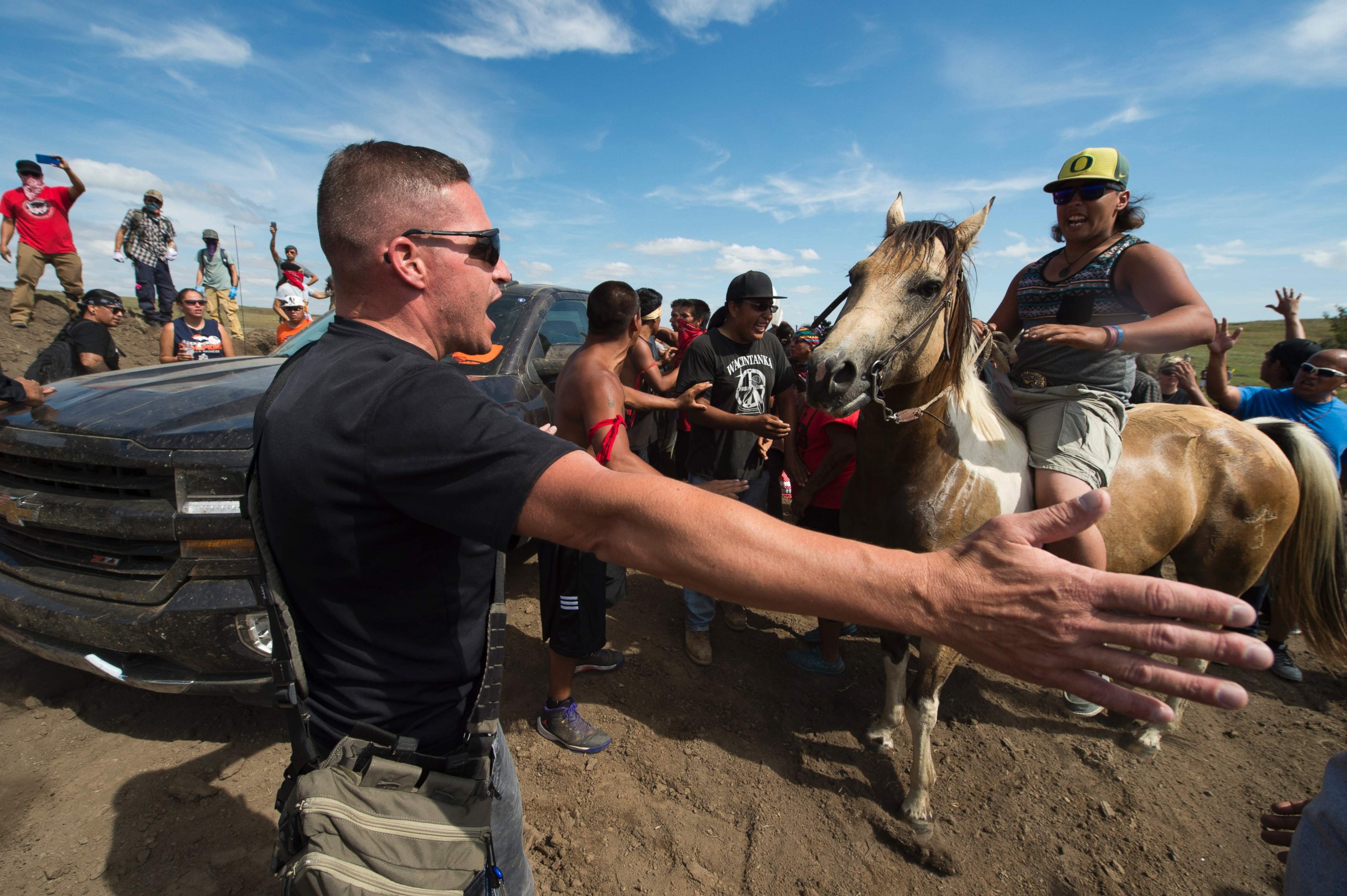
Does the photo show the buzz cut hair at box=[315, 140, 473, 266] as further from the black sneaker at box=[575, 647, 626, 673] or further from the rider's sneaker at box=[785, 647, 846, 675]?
the rider's sneaker at box=[785, 647, 846, 675]

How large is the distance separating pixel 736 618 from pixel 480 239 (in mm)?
4003

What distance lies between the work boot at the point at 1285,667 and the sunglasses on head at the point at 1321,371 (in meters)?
2.14

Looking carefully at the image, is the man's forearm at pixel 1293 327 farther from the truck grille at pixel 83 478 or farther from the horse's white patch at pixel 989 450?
the truck grille at pixel 83 478

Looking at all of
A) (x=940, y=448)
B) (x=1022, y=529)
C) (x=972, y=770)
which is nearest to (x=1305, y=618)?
(x=972, y=770)

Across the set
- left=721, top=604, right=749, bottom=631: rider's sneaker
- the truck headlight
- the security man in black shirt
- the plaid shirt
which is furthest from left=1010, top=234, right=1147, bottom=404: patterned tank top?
the plaid shirt

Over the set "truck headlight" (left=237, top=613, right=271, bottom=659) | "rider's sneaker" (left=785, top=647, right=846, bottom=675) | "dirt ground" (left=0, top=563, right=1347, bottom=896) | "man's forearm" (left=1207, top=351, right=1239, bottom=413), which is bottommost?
"dirt ground" (left=0, top=563, right=1347, bottom=896)

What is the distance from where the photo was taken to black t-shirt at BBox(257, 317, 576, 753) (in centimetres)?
105

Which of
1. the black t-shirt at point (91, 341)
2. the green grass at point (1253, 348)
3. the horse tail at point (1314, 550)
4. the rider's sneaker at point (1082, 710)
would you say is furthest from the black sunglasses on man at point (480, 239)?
the green grass at point (1253, 348)

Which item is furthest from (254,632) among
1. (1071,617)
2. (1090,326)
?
(1090,326)

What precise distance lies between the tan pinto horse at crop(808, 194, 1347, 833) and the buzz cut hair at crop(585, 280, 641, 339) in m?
1.35

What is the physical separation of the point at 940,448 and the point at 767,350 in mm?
2129

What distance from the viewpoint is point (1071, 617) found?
90cm

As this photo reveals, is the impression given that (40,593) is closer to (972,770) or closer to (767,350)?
(767,350)

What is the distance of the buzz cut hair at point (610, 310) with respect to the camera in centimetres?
351
